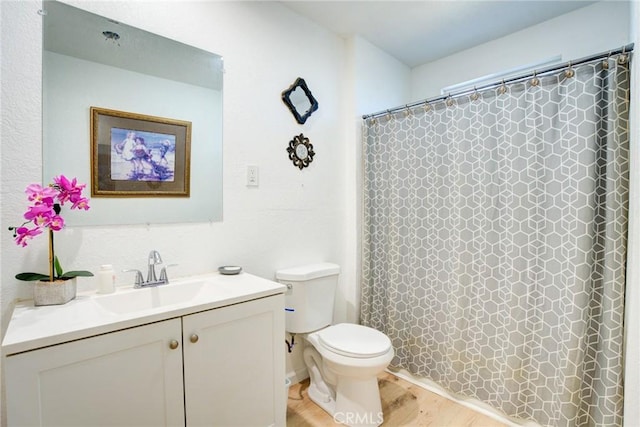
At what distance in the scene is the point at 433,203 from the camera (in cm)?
194

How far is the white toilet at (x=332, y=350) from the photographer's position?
1.55 meters

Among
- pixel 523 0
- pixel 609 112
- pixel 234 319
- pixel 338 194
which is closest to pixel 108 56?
pixel 234 319

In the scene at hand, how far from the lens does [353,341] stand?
1670 mm

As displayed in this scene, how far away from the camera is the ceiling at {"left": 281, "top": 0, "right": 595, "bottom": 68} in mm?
1909

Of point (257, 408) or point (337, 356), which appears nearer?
point (257, 408)

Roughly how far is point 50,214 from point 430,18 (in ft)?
7.75

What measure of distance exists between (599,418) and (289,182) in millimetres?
1926

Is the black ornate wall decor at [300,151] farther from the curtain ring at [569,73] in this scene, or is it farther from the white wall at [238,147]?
the curtain ring at [569,73]

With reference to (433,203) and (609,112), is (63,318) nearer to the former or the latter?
(433,203)

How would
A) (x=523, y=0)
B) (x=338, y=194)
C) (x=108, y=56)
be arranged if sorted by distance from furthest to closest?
(x=338, y=194) → (x=523, y=0) → (x=108, y=56)

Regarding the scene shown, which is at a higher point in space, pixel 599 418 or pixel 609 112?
pixel 609 112

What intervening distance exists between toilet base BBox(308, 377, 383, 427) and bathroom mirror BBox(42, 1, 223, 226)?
116cm

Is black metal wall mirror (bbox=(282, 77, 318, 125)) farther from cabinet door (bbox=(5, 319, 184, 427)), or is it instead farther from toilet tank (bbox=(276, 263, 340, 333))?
cabinet door (bbox=(5, 319, 184, 427))

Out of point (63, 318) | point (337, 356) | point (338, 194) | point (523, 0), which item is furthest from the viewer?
point (338, 194)
